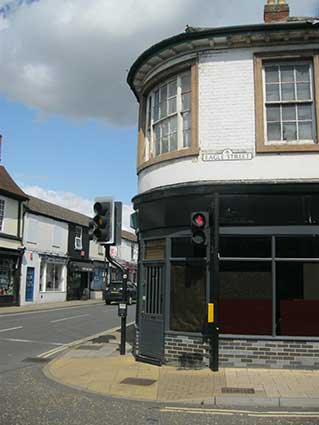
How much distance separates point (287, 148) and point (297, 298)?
10.0 ft

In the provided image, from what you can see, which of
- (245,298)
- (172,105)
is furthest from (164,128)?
(245,298)

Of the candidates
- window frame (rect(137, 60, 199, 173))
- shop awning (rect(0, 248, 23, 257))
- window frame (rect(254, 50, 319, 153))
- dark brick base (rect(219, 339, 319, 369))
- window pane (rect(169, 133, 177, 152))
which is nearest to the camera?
dark brick base (rect(219, 339, 319, 369))

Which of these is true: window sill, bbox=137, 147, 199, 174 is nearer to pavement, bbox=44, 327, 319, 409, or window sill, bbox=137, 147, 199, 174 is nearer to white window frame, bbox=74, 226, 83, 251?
pavement, bbox=44, 327, 319, 409

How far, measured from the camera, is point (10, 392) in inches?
312

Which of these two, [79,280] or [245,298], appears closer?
[245,298]

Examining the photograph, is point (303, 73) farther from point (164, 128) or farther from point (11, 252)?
point (11, 252)

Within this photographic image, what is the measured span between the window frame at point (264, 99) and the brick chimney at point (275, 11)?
2.09 meters

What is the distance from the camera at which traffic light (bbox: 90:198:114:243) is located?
11.5 m

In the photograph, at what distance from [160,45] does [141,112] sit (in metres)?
2.15

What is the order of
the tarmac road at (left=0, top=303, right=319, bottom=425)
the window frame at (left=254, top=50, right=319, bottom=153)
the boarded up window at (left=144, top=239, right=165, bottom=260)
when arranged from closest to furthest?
the tarmac road at (left=0, top=303, right=319, bottom=425), the window frame at (left=254, top=50, right=319, bottom=153), the boarded up window at (left=144, top=239, right=165, bottom=260)

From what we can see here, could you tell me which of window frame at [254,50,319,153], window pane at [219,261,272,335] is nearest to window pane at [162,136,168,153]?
window frame at [254,50,319,153]

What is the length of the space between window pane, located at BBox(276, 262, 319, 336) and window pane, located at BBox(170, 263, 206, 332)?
1536mm

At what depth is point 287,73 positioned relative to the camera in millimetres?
10500

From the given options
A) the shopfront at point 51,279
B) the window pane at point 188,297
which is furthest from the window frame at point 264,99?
the shopfront at point 51,279
